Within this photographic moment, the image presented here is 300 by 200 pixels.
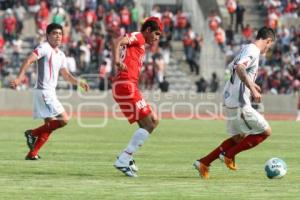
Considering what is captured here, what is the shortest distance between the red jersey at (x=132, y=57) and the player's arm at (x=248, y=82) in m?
1.54

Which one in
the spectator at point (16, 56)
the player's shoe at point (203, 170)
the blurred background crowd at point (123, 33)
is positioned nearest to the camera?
the player's shoe at point (203, 170)

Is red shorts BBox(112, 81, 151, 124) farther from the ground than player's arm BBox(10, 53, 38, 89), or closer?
closer

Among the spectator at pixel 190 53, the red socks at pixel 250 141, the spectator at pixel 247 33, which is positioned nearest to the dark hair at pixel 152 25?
the red socks at pixel 250 141

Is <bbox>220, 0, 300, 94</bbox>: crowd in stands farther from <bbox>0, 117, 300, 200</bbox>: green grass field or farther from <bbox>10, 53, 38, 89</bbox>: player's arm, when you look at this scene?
<bbox>10, 53, 38, 89</bbox>: player's arm

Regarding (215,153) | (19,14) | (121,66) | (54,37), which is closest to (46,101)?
(54,37)

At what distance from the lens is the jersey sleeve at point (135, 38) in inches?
596

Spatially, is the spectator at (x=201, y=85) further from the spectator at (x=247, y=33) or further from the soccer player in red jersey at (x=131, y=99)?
the soccer player in red jersey at (x=131, y=99)

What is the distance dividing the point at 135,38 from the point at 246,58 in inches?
66.2

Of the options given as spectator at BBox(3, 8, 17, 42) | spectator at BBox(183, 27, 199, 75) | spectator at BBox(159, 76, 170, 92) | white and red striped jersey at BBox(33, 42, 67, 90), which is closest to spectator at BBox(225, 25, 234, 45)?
spectator at BBox(183, 27, 199, 75)

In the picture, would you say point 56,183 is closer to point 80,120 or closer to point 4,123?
point 4,123

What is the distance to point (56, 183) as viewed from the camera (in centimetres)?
Answer: 1388

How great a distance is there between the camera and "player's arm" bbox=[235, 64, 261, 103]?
14.2 metres

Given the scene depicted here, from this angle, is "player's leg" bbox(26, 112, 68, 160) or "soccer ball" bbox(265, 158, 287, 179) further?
"player's leg" bbox(26, 112, 68, 160)

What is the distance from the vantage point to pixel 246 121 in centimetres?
1520
